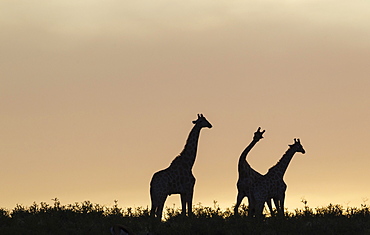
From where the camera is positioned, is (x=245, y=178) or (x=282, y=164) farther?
(x=282, y=164)

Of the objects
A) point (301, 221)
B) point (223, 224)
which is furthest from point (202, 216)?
point (301, 221)

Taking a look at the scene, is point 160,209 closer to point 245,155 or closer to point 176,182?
point 176,182

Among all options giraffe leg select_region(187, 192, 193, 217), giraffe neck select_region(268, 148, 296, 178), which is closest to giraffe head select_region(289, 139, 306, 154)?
giraffe neck select_region(268, 148, 296, 178)

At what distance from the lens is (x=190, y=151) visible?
27.1 m

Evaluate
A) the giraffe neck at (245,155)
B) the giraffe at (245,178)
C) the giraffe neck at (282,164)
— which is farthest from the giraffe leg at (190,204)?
the giraffe neck at (282,164)

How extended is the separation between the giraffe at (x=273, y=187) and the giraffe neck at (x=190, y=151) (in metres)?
2.20

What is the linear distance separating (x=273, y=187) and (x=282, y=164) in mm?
1282

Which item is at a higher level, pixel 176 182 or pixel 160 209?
pixel 176 182

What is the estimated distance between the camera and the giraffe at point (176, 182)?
25781 mm

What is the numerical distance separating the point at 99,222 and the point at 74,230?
4.08 ft

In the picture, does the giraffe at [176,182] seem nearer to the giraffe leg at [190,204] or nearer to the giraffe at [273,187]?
the giraffe leg at [190,204]

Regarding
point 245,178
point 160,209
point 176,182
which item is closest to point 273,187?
point 245,178

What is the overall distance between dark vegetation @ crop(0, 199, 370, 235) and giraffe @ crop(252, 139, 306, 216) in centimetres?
84

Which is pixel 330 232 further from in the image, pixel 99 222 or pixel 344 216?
pixel 99 222
